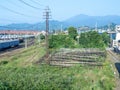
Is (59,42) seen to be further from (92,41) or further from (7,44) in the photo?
(7,44)

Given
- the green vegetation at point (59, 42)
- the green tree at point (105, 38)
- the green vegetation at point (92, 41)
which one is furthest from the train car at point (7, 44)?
the green tree at point (105, 38)

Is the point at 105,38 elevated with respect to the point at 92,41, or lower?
lower

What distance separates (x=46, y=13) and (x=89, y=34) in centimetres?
2144

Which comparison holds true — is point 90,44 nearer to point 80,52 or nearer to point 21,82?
point 80,52

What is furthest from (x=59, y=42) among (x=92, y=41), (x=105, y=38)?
(x=105, y=38)

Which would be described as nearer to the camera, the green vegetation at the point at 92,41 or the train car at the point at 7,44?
the train car at the point at 7,44

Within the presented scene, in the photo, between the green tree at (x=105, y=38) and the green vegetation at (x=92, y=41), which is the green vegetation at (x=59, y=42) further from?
the green tree at (x=105, y=38)

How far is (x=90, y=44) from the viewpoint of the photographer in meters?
47.7

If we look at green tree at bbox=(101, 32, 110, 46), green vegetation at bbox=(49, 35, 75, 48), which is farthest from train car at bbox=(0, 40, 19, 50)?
green tree at bbox=(101, 32, 110, 46)

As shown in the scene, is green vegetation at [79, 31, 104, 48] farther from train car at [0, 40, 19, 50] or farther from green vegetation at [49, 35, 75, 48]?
train car at [0, 40, 19, 50]

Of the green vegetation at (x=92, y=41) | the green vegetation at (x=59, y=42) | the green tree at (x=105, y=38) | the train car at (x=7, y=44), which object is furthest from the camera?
the green tree at (x=105, y=38)

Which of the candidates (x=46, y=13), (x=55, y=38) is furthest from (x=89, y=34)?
(x=46, y=13)

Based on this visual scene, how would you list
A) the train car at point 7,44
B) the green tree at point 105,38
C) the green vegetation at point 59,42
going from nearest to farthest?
the train car at point 7,44 → the green vegetation at point 59,42 → the green tree at point 105,38

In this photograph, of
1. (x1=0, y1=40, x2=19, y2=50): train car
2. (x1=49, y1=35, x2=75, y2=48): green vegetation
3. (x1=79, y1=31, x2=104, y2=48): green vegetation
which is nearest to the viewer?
(x1=0, y1=40, x2=19, y2=50): train car
